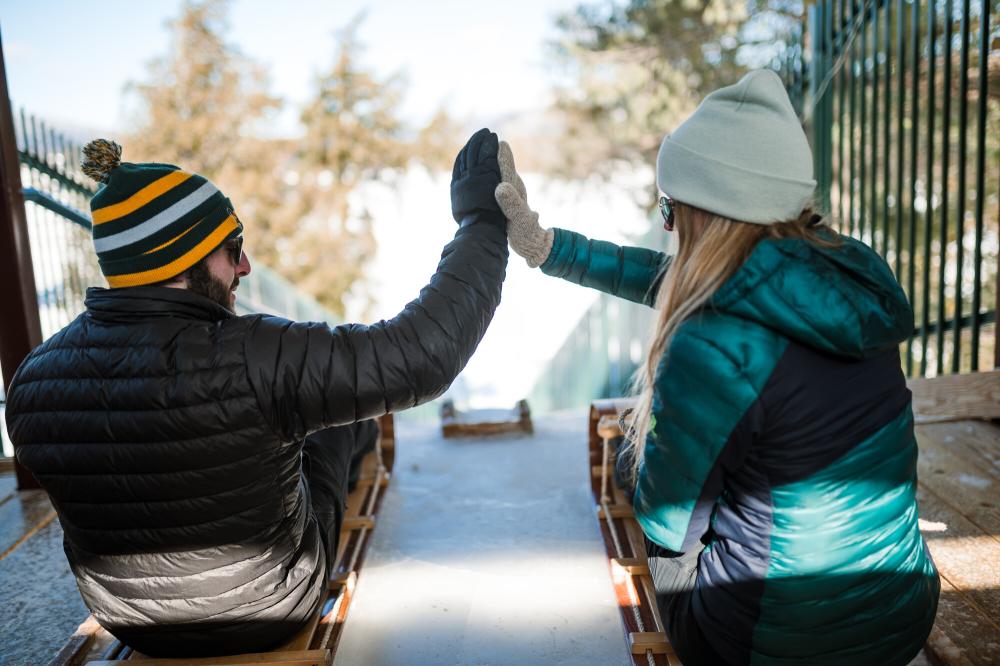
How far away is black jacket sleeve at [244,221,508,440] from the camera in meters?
1.48

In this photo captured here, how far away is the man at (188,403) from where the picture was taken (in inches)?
58.2

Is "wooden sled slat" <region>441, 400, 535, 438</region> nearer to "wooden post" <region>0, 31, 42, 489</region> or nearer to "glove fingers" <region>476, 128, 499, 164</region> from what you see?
"wooden post" <region>0, 31, 42, 489</region>

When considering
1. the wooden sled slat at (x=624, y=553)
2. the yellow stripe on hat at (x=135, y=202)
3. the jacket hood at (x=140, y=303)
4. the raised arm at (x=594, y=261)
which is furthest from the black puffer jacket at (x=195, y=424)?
the wooden sled slat at (x=624, y=553)

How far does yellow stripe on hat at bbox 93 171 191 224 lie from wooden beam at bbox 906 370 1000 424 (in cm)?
307

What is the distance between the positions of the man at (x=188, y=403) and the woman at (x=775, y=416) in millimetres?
563

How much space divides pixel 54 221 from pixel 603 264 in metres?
2.80

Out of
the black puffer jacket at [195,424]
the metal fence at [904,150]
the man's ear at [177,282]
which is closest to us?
the black puffer jacket at [195,424]

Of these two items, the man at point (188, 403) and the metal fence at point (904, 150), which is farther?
the metal fence at point (904, 150)

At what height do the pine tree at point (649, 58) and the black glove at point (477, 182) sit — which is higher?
the pine tree at point (649, 58)

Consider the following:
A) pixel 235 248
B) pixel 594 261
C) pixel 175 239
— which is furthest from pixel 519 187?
pixel 175 239

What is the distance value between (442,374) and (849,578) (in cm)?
87

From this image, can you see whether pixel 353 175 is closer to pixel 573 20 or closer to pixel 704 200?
pixel 573 20

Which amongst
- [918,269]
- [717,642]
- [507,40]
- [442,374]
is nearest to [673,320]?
[442,374]

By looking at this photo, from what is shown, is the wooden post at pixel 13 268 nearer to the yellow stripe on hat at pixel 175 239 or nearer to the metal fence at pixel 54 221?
the metal fence at pixel 54 221
